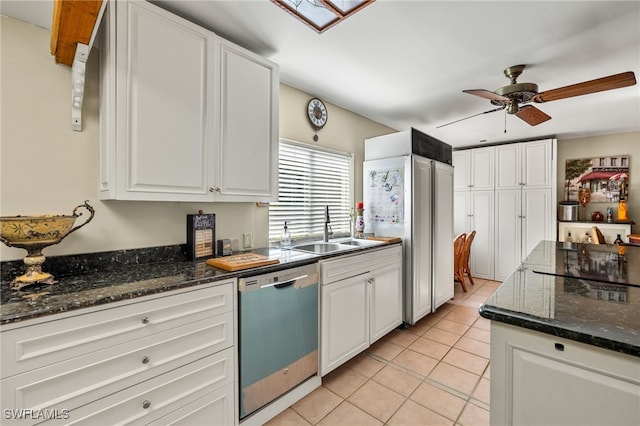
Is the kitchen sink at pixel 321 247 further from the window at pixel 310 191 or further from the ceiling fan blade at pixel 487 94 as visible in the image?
the ceiling fan blade at pixel 487 94

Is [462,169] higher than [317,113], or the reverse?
[317,113]

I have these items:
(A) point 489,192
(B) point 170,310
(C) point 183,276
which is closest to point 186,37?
(C) point 183,276

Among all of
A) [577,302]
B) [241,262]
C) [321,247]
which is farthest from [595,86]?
[241,262]

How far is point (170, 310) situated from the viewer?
1.33m

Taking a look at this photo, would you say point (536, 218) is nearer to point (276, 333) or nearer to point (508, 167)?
point (508, 167)

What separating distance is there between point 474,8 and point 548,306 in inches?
64.6

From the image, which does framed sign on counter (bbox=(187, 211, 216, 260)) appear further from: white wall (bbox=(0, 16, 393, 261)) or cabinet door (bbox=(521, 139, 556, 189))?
cabinet door (bbox=(521, 139, 556, 189))

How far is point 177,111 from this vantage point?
5.34 feet

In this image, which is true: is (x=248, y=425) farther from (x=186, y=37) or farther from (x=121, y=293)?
(x=186, y=37)

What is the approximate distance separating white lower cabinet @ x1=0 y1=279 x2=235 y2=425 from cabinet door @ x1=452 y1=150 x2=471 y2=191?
4963mm

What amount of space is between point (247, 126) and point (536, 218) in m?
4.84

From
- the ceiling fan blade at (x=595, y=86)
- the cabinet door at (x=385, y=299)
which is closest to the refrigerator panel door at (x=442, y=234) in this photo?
the cabinet door at (x=385, y=299)

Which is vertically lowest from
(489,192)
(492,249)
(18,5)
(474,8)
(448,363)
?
(448,363)

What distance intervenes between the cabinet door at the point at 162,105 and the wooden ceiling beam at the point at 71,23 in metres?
0.18
